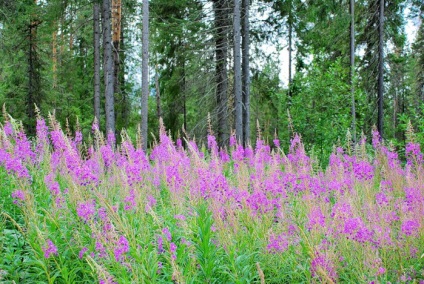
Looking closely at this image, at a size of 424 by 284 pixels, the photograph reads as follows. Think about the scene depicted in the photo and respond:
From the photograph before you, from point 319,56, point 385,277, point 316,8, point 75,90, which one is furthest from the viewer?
point 75,90

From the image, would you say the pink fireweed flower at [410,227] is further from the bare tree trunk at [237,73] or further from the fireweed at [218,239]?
the bare tree trunk at [237,73]

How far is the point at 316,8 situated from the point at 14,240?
1404cm

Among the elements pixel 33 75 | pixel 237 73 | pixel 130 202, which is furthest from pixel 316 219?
pixel 33 75

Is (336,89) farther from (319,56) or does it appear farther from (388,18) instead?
(388,18)

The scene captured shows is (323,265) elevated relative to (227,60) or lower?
lower

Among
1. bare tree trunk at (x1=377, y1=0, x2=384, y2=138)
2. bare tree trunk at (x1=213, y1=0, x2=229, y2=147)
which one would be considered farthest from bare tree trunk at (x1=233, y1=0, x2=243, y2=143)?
bare tree trunk at (x1=377, y1=0, x2=384, y2=138)

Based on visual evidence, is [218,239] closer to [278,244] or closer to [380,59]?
[278,244]

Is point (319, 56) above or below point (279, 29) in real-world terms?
below

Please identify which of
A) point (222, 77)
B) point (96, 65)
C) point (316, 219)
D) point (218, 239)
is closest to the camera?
point (316, 219)

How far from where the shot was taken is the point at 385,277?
10.1ft

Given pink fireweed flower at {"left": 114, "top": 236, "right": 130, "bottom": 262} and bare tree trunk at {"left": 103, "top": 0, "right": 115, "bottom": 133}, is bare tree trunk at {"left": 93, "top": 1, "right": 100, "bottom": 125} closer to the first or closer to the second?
bare tree trunk at {"left": 103, "top": 0, "right": 115, "bottom": 133}

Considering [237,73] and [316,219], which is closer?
[316,219]

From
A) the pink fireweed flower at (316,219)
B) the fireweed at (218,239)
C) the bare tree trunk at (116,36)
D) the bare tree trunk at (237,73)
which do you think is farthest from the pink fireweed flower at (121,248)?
the bare tree trunk at (116,36)

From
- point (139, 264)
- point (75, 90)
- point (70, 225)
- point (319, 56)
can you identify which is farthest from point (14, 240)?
point (75, 90)
